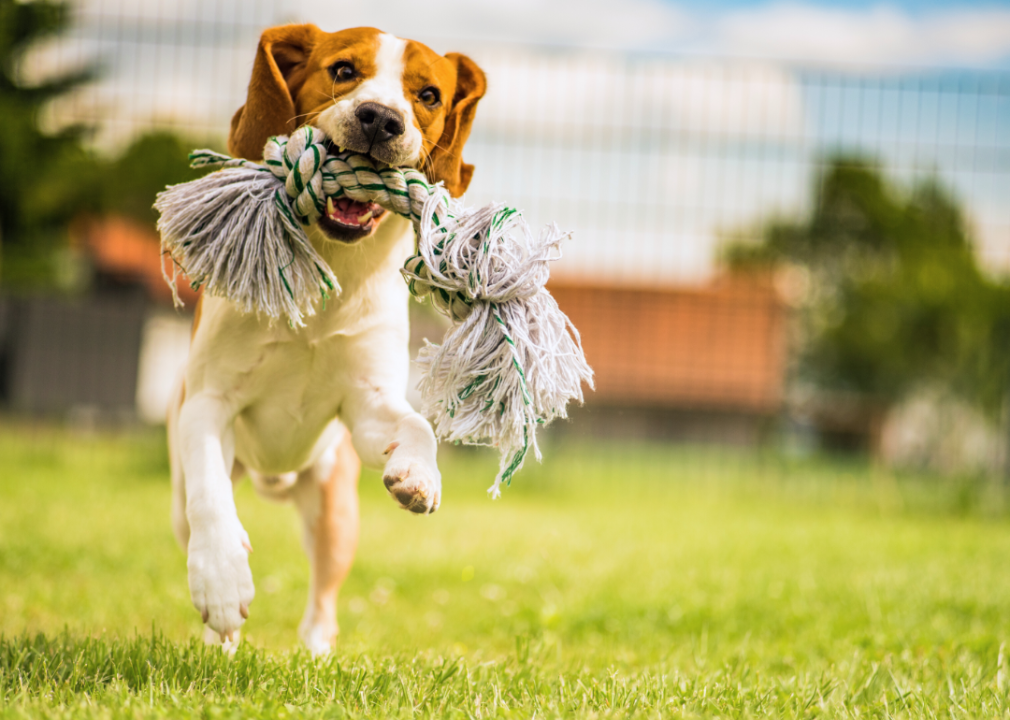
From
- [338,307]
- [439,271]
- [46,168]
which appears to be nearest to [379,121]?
→ [439,271]

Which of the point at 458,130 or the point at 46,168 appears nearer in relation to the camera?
the point at 458,130

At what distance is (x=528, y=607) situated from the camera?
350 cm

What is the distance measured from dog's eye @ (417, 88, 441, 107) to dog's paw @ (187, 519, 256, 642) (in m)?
1.18

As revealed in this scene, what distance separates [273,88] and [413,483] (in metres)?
1.11

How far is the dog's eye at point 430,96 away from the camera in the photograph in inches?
93.7

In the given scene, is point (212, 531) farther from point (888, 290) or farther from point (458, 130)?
point (888, 290)

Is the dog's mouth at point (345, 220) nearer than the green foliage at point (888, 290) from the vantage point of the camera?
Yes

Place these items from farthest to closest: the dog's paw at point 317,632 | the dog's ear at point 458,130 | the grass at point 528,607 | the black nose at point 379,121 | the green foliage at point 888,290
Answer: the green foliage at point 888,290 → the dog's paw at point 317,632 → the dog's ear at point 458,130 → the black nose at point 379,121 → the grass at point 528,607

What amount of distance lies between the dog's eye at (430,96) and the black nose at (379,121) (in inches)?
9.5

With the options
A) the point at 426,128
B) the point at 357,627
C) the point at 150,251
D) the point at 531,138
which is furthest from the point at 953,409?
the point at 150,251

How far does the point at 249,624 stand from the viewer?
3283 mm

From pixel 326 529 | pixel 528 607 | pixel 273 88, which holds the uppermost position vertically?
pixel 273 88

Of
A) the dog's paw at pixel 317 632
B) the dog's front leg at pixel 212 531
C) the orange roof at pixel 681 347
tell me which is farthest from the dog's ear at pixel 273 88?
the orange roof at pixel 681 347

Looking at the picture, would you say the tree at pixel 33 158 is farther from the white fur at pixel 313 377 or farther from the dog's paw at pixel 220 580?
the dog's paw at pixel 220 580
